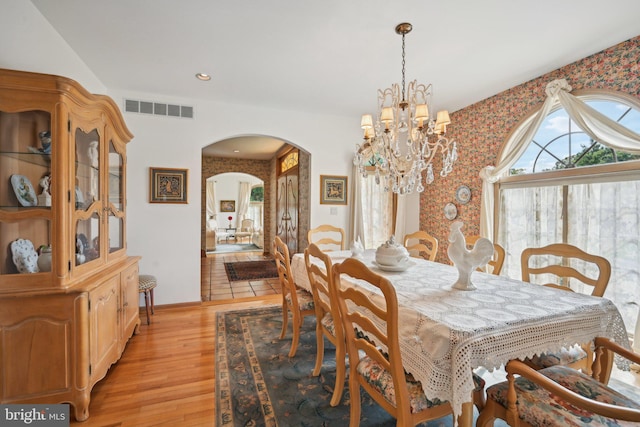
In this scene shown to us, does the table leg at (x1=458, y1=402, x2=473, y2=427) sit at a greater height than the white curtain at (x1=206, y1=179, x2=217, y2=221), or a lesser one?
lesser

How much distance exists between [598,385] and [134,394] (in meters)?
2.68

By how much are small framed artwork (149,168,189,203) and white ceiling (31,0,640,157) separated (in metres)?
1.01

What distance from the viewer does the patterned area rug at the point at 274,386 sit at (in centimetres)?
167

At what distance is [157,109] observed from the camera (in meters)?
3.56

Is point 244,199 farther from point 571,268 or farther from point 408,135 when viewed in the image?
point 571,268

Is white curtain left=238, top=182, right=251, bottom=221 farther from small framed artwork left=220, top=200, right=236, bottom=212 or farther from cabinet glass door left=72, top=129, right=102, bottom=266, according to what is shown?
cabinet glass door left=72, top=129, right=102, bottom=266

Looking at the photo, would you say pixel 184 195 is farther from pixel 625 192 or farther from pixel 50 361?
pixel 625 192

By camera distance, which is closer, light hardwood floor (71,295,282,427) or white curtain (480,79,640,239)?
light hardwood floor (71,295,282,427)

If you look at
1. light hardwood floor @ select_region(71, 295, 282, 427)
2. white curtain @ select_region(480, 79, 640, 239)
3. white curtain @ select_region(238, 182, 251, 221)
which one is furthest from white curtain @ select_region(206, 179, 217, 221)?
white curtain @ select_region(480, 79, 640, 239)

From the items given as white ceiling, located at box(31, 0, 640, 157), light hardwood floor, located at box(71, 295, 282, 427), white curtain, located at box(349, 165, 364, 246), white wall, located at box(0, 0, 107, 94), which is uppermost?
white ceiling, located at box(31, 0, 640, 157)

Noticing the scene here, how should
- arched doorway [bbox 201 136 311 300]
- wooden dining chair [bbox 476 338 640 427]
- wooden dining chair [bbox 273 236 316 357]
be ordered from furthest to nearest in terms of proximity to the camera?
1. arched doorway [bbox 201 136 311 300]
2. wooden dining chair [bbox 273 236 316 357]
3. wooden dining chair [bbox 476 338 640 427]

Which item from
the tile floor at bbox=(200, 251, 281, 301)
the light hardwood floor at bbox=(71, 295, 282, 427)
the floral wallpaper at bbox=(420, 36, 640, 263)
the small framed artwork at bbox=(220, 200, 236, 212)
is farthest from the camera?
the small framed artwork at bbox=(220, 200, 236, 212)

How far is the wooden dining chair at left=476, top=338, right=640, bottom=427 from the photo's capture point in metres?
1.04

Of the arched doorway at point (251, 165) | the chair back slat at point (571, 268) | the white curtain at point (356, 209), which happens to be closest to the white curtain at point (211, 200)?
the arched doorway at point (251, 165)
